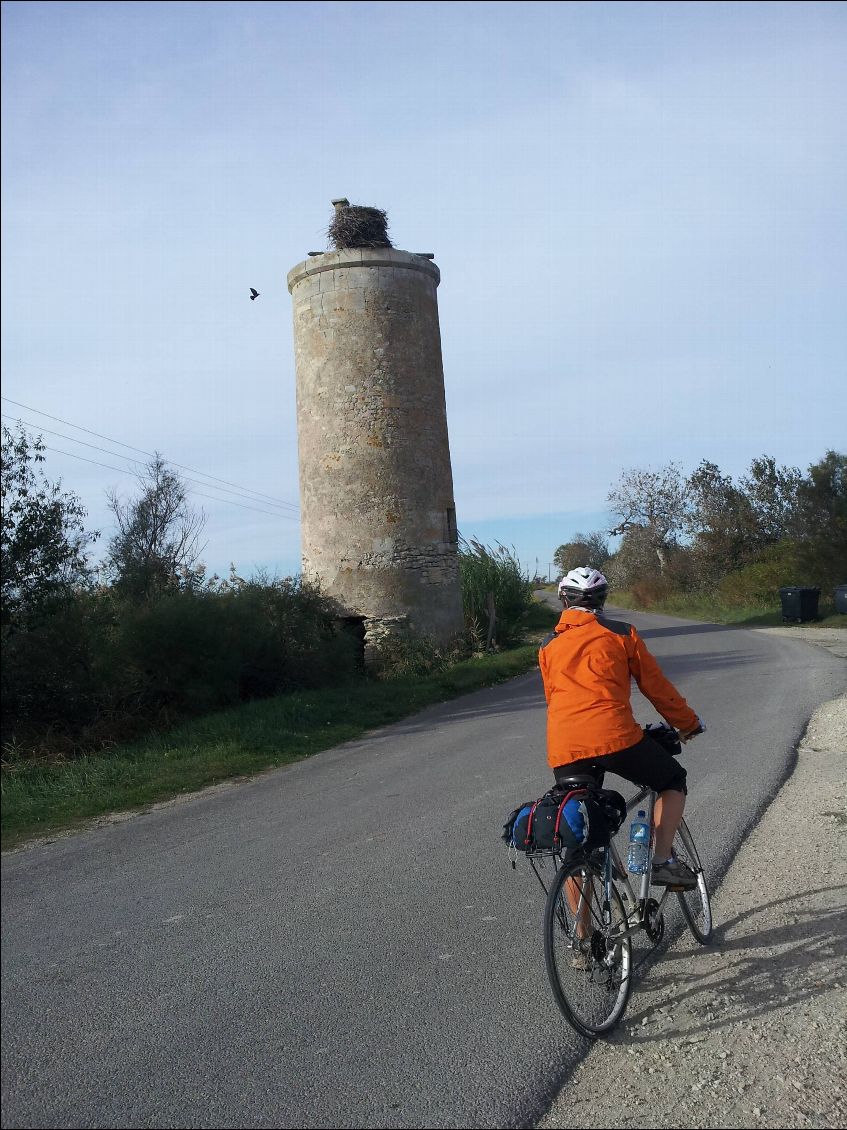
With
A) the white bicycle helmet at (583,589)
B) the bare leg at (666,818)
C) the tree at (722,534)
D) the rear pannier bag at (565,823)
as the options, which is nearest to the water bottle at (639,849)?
the bare leg at (666,818)

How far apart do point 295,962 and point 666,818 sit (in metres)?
1.96

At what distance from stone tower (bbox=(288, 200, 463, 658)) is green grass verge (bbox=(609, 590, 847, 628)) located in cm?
1495

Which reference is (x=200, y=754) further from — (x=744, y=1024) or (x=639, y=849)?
(x=744, y=1024)

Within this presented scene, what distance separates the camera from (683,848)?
17.0 ft

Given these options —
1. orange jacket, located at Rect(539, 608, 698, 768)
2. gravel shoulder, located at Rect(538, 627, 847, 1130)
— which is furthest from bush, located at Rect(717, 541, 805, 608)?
orange jacket, located at Rect(539, 608, 698, 768)

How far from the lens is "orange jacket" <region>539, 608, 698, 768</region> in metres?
4.23

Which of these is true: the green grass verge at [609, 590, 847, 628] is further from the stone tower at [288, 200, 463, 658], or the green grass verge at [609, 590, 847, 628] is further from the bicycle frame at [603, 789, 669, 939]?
the bicycle frame at [603, 789, 669, 939]

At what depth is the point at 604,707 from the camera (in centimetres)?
425

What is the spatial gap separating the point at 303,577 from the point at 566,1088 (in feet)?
59.8

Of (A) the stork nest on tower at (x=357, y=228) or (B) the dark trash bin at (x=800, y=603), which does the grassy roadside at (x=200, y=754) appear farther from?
(B) the dark trash bin at (x=800, y=603)

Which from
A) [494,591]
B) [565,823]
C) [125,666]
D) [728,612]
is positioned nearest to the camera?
[565,823]

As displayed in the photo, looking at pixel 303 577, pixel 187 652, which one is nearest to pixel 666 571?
pixel 303 577

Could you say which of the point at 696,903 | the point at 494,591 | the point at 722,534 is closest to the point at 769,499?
the point at 722,534

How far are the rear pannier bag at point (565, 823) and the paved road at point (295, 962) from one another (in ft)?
2.48
